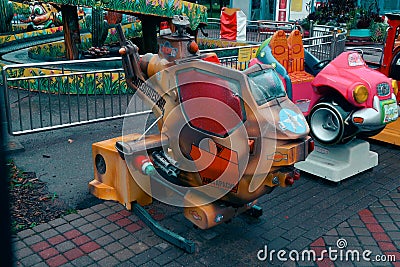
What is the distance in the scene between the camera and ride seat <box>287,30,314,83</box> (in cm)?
772

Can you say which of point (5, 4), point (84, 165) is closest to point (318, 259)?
point (84, 165)

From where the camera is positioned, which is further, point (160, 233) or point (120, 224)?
point (120, 224)

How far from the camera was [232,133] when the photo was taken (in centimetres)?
363

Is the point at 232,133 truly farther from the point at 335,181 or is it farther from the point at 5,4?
the point at 5,4

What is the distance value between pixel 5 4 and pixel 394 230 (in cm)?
1538

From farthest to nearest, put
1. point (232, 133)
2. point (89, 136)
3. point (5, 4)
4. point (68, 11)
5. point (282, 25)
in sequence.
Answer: point (282, 25) → point (5, 4) → point (68, 11) → point (89, 136) → point (232, 133)

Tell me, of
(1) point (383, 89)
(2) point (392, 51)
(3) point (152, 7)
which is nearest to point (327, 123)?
(1) point (383, 89)

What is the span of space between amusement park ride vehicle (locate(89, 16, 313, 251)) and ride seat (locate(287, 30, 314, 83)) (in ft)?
11.9

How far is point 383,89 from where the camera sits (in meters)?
5.43

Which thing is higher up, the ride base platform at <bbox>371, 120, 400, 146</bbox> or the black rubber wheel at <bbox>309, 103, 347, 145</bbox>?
the black rubber wheel at <bbox>309, 103, 347, 145</bbox>

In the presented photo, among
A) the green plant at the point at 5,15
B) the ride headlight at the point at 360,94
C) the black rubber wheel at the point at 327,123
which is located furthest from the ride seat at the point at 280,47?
the green plant at the point at 5,15

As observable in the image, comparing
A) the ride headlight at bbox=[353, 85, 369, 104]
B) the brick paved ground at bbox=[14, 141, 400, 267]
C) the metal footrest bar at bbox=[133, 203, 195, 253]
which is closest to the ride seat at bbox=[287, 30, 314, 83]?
the ride headlight at bbox=[353, 85, 369, 104]

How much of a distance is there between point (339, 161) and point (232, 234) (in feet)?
6.64

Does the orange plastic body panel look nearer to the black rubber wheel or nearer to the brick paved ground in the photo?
the brick paved ground
